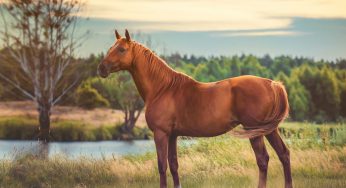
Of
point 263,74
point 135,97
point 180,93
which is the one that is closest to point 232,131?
point 180,93

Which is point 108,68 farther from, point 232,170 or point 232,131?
point 232,170

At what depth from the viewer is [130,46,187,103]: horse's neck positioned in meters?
7.83

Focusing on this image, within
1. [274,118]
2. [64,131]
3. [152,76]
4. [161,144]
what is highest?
[152,76]

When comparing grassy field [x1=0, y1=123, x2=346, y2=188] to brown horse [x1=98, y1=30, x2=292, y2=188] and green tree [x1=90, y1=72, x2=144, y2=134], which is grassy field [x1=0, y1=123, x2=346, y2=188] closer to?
brown horse [x1=98, y1=30, x2=292, y2=188]

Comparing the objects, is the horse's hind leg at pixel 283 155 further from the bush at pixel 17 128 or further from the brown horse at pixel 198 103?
the bush at pixel 17 128

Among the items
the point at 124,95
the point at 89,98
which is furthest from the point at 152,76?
the point at 124,95

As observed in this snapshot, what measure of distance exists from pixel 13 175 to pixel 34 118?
15896mm

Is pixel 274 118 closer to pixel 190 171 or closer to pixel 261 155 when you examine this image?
pixel 261 155

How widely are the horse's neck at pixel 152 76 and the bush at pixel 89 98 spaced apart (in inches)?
783

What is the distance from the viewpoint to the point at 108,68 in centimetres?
772

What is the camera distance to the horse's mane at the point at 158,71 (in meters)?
7.81

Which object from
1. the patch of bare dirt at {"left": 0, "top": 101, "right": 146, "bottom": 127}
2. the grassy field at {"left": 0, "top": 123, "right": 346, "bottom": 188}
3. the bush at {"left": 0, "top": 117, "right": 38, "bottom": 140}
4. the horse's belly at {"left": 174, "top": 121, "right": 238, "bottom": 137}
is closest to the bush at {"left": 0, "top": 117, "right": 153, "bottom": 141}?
the bush at {"left": 0, "top": 117, "right": 38, "bottom": 140}

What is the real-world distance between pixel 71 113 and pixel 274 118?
67.3 ft

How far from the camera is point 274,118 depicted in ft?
25.6
